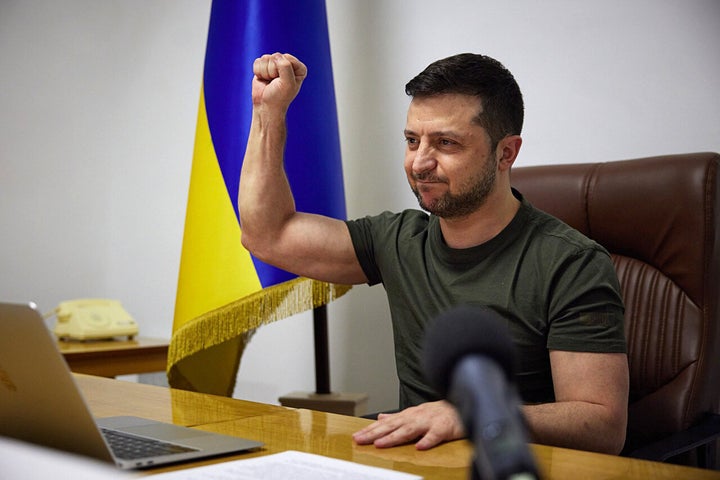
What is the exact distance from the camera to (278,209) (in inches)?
64.9

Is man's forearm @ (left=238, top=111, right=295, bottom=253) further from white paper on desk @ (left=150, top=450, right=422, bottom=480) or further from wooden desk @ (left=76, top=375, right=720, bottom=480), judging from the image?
white paper on desk @ (left=150, top=450, right=422, bottom=480)

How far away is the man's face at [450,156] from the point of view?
1.48 meters

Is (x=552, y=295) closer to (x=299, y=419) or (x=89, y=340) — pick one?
(x=299, y=419)

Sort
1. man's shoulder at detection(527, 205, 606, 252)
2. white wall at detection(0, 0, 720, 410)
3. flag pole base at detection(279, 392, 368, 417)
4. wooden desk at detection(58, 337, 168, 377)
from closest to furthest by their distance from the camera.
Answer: man's shoulder at detection(527, 205, 606, 252), white wall at detection(0, 0, 720, 410), flag pole base at detection(279, 392, 368, 417), wooden desk at detection(58, 337, 168, 377)

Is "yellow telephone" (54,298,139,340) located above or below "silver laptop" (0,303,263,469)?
below

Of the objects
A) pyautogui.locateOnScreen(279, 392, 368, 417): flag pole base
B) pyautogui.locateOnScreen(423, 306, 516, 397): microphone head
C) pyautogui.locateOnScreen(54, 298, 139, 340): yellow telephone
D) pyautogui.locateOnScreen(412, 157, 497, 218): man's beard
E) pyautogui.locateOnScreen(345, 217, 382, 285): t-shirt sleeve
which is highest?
pyautogui.locateOnScreen(412, 157, 497, 218): man's beard

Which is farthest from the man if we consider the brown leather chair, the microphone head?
the microphone head

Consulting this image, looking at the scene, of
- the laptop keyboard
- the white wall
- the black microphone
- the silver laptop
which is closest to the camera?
the black microphone

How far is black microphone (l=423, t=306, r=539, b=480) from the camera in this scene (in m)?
0.33

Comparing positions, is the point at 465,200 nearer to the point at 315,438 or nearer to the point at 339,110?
the point at 315,438

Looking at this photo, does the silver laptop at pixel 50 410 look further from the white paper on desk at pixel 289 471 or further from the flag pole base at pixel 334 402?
the flag pole base at pixel 334 402

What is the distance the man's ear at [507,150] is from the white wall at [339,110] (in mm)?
514

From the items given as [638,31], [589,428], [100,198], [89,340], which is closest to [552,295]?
[589,428]

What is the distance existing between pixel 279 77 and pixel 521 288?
0.64 metres
